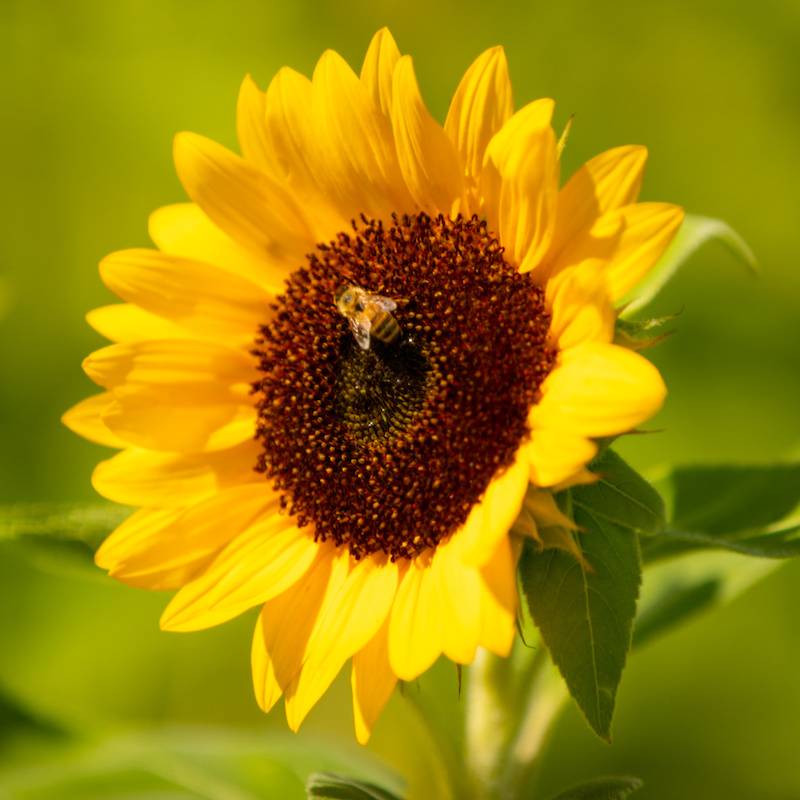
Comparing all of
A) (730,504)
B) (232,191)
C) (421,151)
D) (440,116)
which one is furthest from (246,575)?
(440,116)

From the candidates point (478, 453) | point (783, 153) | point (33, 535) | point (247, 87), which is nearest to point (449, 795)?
point (478, 453)

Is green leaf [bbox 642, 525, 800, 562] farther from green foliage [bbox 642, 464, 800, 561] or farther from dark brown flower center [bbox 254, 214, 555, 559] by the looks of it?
dark brown flower center [bbox 254, 214, 555, 559]

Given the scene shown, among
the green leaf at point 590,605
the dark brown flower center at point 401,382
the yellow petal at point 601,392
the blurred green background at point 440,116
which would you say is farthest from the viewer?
the blurred green background at point 440,116

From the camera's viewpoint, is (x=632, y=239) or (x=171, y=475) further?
(x=171, y=475)

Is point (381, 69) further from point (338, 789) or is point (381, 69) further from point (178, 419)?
point (338, 789)

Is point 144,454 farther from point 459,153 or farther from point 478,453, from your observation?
point 459,153

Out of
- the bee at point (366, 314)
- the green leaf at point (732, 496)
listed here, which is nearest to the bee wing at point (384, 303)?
the bee at point (366, 314)

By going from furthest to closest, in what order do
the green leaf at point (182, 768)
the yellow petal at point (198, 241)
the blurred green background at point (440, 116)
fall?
1. the blurred green background at point (440, 116)
2. the green leaf at point (182, 768)
3. the yellow petal at point (198, 241)

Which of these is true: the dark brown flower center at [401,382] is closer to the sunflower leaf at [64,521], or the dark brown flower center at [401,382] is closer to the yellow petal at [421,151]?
the yellow petal at [421,151]
